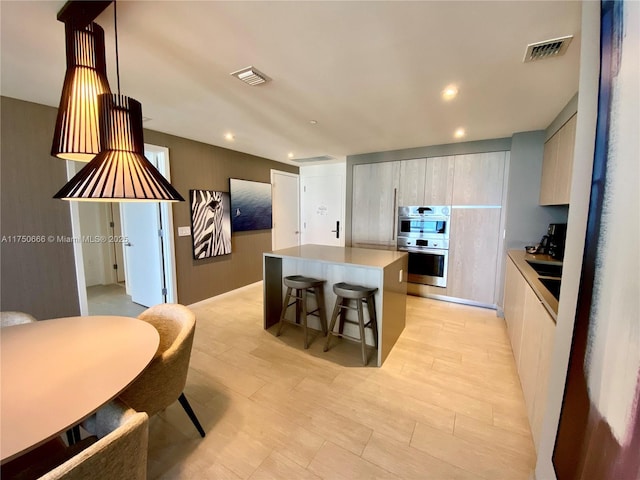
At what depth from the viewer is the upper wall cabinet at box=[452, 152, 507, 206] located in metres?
3.56

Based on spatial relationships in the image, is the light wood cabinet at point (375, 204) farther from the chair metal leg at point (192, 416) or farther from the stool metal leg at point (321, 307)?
the chair metal leg at point (192, 416)

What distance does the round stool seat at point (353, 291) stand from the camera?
91.8 inches

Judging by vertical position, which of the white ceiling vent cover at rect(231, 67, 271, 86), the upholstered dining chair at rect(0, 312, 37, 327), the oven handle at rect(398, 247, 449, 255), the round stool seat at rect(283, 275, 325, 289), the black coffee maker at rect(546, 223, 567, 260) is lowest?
the round stool seat at rect(283, 275, 325, 289)

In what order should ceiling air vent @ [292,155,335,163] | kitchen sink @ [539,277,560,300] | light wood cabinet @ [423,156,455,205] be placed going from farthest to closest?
ceiling air vent @ [292,155,335,163] < light wood cabinet @ [423,156,455,205] < kitchen sink @ [539,277,560,300]

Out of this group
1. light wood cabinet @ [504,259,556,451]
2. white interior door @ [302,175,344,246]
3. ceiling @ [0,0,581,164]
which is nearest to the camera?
ceiling @ [0,0,581,164]

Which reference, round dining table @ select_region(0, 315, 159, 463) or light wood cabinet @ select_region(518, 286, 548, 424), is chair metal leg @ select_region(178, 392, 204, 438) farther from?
light wood cabinet @ select_region(518, 286, 548, 424)

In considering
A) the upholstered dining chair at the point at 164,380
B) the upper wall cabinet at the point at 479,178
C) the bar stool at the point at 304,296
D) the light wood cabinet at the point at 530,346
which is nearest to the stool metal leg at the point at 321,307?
the bar stool at the point at 304,296

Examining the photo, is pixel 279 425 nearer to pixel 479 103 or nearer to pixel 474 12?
pixel 474 12

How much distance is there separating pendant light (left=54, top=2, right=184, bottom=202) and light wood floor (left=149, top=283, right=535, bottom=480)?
4.99 ft

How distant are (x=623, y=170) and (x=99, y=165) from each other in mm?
2020

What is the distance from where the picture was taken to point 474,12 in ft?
4.25

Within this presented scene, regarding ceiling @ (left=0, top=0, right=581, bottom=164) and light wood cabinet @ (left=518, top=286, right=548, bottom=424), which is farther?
light wood cabinet @ (left=518, top=286, right=548, bottom=424)

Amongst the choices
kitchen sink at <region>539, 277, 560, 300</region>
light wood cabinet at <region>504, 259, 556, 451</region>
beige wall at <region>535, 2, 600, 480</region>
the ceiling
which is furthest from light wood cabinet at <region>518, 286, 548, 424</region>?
the ceiling

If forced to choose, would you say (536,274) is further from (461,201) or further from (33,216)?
(33,216)
